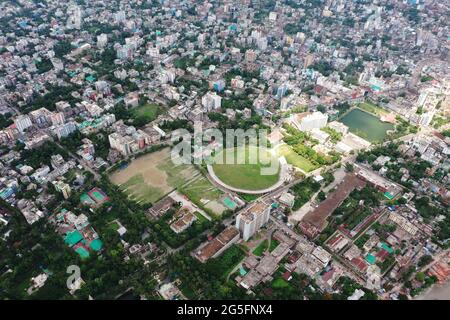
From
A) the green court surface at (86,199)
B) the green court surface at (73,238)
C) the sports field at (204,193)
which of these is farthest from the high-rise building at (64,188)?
the sports field at (204,193)

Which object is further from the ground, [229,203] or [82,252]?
[82,252]

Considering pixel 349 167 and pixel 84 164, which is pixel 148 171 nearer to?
pixel 84 164

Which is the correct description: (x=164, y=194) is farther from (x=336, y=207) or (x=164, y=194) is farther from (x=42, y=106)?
(x=42, y=106)

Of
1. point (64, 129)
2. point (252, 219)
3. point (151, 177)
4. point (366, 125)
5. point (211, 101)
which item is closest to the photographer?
point (252, 219)

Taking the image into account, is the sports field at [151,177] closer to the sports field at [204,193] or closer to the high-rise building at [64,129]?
the sports field at [204,193]

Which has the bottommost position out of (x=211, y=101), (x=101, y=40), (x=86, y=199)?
(x=86, y=199)

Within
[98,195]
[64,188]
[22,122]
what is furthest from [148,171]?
[22,122]

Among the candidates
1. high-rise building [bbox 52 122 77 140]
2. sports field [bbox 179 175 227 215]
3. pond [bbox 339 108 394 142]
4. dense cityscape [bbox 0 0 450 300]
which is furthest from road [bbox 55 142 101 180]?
pond [bbox 339 108 394 142]
